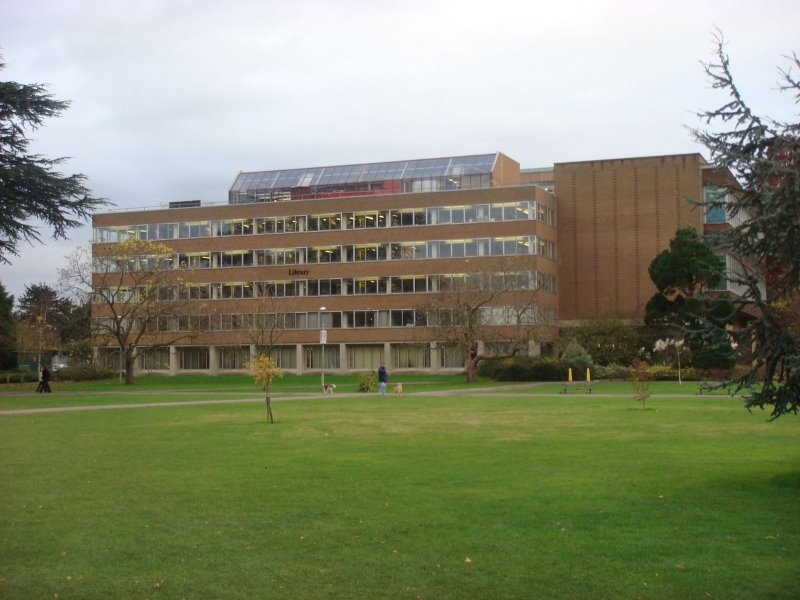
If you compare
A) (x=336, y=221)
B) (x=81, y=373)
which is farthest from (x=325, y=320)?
(x=81, y=373)

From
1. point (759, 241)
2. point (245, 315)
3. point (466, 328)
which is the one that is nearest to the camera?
point (759, 241)

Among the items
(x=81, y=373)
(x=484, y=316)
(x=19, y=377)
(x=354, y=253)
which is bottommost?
(x=19, y=377)

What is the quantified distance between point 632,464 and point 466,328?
162 ft

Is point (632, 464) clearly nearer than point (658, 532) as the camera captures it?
No

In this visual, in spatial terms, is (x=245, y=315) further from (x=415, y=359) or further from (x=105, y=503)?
(x=105, y=503)

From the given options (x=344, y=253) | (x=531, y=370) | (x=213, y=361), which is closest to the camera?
(x=531, y=370)

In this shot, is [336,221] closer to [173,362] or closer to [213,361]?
[213,361]

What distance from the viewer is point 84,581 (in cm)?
1042

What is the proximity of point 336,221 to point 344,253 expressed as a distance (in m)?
3.69

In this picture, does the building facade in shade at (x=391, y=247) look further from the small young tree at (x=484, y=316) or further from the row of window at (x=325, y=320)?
the small young tree at (x=484, y=316)

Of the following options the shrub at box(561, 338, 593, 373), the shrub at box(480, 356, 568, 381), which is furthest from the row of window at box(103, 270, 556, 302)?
the shrub at box(480, 356, 568, 381)

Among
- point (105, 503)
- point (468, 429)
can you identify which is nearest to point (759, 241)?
point (105, 503)

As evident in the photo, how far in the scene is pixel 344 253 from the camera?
324 feet

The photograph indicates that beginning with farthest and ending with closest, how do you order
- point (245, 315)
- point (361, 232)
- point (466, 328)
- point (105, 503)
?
point (361, 232) → point (245, 315) → point (466, 328) → point (105, 503)
